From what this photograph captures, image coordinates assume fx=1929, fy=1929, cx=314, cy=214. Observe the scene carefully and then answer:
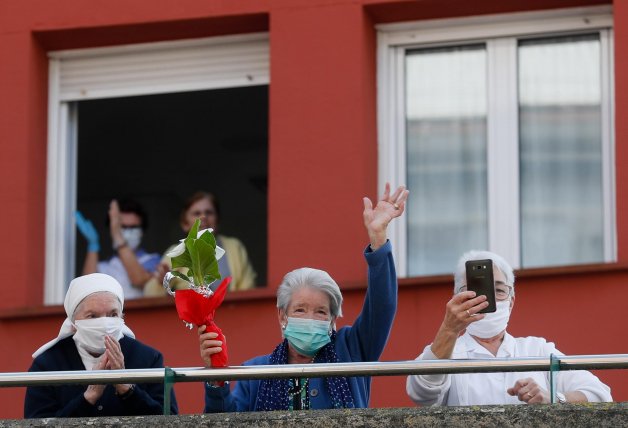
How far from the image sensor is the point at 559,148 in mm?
11969

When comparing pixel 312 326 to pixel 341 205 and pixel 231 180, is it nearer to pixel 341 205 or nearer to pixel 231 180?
pixel 341 205

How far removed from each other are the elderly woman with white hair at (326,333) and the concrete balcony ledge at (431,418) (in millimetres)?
668

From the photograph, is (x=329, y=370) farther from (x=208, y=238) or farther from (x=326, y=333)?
(x=326, y=333)

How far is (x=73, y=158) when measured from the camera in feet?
42.3

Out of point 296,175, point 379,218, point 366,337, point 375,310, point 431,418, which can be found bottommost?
point 431,418

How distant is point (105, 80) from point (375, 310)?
4928mm

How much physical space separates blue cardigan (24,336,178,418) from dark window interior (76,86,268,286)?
3.56 metres

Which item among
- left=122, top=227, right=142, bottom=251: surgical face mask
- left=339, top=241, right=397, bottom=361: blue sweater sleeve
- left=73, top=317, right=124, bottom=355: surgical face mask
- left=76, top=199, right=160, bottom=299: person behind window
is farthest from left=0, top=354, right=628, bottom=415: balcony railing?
left=122, top=227, right=142, bottom=251: surgical face mask

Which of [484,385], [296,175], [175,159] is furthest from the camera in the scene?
[175,159]

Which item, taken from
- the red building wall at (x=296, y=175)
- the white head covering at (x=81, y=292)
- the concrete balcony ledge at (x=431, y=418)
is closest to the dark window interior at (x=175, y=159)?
the red building wall at (x=296, y=175)

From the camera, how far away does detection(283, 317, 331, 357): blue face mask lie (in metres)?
8.20

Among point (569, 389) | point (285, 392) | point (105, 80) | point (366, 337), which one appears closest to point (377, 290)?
point (366, 337)

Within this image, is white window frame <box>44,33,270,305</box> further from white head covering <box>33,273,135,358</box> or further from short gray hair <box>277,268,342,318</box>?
short gray hair <box>277,268,342,318</box>

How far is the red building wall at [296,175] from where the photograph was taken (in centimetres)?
1118
